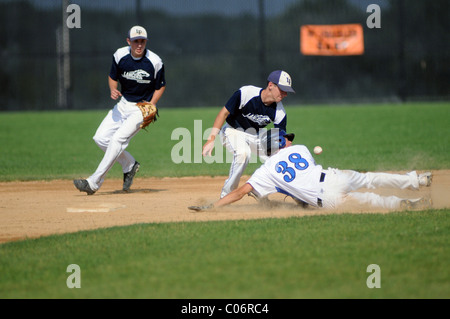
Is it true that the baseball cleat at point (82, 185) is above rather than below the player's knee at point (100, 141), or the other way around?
below

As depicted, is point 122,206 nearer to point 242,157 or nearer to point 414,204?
point 242,157

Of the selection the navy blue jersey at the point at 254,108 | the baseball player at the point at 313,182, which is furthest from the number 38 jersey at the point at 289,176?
the navy blue jersey at the point at 254,108

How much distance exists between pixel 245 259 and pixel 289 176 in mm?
1967

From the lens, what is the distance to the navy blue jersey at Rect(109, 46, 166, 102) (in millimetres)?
10219

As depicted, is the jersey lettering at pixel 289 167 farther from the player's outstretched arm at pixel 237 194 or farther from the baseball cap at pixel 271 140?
the baseball cap at pixel 271 140

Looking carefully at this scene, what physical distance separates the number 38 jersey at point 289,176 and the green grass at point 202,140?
→ 5.00 m

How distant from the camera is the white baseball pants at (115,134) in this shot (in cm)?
995

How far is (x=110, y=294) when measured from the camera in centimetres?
526

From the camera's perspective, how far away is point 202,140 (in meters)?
19.0

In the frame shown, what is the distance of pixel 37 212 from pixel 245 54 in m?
20.5

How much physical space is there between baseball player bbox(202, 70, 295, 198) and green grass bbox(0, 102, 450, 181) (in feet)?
12.8
